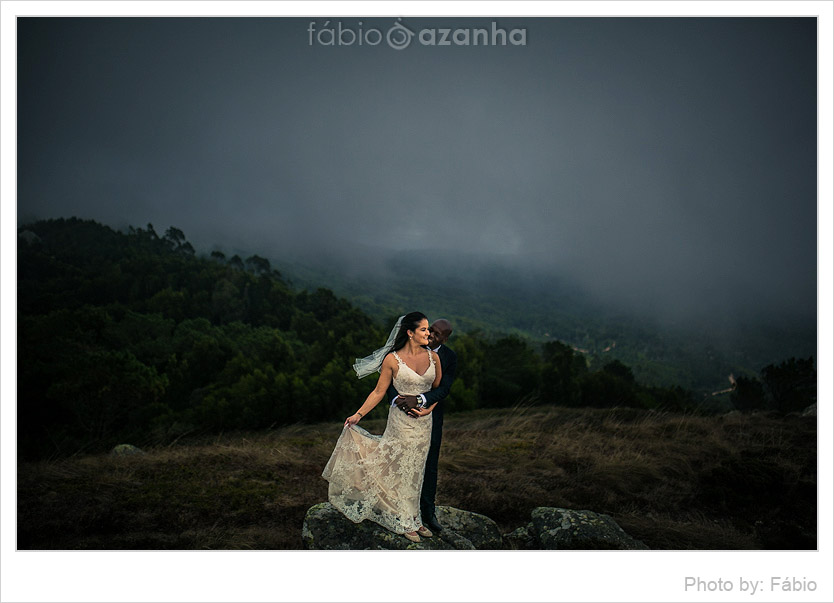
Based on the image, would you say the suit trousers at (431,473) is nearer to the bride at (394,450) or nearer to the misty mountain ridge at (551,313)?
the bride at (394,450)

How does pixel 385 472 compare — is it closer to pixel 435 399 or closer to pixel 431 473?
pixel 431 473

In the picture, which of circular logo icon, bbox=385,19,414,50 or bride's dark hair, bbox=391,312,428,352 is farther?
circular logo icon, bbox=385,19,414,50

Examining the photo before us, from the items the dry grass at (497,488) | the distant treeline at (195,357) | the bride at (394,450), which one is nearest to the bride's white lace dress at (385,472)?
the bride at (394,450)

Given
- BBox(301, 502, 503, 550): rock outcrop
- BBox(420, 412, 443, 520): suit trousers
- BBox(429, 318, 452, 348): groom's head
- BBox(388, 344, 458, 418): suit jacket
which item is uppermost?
BBox(429, 318, 452, 348): groom's head

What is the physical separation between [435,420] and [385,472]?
584 mm

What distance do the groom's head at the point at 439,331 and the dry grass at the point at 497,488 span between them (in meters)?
2.29

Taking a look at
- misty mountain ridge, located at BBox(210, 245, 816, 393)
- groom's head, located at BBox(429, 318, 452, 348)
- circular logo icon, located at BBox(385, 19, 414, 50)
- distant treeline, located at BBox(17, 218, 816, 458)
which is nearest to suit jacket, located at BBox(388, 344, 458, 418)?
groom's head, located at BBox(429, 318, 452, 348)

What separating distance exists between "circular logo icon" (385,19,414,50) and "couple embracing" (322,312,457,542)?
4.06 metres

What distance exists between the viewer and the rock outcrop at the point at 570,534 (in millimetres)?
3818

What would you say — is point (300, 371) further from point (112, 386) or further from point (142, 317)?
point (142, 317)

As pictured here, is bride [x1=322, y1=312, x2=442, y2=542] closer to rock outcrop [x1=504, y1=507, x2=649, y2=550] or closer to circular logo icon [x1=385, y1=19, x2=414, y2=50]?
rock outcrop [x1=504, y1=507, x2=649, y2=550]

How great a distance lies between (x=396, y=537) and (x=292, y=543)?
1088mm

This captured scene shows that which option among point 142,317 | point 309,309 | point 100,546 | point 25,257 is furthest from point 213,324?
point 100,546

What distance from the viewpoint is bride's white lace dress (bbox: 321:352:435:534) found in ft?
11.1
